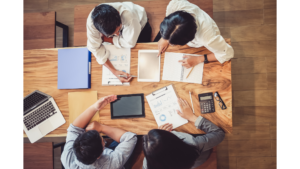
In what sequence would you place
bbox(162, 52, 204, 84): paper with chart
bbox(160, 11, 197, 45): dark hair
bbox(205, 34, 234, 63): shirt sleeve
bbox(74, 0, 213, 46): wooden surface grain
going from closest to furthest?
bbox(160, 11, 197, 45): dark hair < bbox(205, 34, 234, 63): shirt sleeve < bbox(162, 52, 204, 84): paper with chart < bbox(74, 0, 213, 46): wooden surface grain

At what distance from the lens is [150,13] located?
1.36 meters

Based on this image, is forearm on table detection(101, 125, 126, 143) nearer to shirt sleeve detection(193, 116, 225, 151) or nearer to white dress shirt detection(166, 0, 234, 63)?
shirt sleeve detection(193, 116, 225, 151)

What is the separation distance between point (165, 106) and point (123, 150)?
0.43 m

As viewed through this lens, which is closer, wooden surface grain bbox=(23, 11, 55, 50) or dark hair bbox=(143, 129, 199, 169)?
dark hair bbox=(143, 129, 199, 169)

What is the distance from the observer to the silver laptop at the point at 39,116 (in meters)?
1.17

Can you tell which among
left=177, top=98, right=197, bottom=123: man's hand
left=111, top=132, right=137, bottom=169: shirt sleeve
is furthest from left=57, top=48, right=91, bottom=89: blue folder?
left=177, top=98, right=197, bottom=123: man's hand

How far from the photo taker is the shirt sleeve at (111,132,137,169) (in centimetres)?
110

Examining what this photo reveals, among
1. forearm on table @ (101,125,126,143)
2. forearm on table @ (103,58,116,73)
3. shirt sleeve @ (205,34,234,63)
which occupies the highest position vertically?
shirt sleeve @ (205,34,234,63)

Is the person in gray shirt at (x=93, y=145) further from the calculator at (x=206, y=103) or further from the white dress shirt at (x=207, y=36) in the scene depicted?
the white dress shirt at (x=207, y=36)

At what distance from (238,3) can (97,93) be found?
5.77 ft

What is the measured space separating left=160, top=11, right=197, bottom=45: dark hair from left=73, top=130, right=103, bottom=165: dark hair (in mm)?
799
